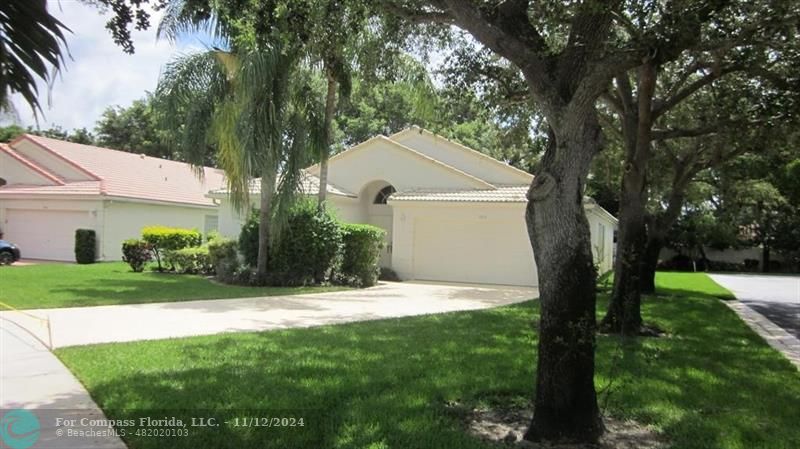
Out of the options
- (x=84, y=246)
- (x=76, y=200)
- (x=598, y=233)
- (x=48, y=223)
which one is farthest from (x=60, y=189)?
(x=598, y=233)

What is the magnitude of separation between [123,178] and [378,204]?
11340 millimetres

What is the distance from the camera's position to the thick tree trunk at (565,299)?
471 centimetres

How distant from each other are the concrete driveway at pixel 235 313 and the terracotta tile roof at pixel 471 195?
3.92m

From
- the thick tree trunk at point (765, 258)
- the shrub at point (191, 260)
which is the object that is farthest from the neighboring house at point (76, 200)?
the thick tree trunk at point (765, 258)

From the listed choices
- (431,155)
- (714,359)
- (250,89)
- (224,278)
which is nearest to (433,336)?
(714,359)

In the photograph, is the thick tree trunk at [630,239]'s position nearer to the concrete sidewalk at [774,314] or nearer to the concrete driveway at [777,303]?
the concrete sidewalk at [774,314]

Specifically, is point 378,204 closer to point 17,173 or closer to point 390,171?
point 390,171

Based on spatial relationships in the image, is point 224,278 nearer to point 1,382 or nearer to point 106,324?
point 106,324

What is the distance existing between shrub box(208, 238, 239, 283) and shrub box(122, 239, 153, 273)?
7.85 feet

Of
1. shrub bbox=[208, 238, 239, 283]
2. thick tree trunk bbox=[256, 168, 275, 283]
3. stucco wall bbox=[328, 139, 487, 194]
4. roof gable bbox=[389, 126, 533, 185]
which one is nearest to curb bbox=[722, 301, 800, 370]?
roof gable bbox=[389, 126, 533, 185]

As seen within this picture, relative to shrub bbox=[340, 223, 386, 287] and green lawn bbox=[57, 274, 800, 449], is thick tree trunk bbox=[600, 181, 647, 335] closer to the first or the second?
green lawn bbox=[57, 274, 800, 449]

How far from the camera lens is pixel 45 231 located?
2516 centimetres

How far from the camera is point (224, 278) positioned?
57.8 ft

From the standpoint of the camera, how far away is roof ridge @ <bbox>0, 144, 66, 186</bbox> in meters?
25.5
